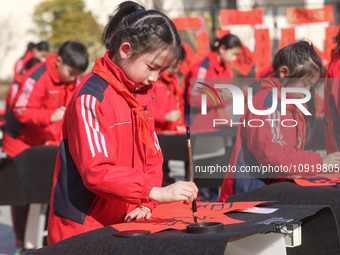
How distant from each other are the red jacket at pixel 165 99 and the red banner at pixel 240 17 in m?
4.30

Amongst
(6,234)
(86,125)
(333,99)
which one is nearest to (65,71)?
(6,234)

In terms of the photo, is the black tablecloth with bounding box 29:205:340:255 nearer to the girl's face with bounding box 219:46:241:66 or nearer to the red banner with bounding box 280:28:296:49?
the girl's face with bounding box 219:46:241:66

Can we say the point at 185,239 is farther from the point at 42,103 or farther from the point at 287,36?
the point at 287,36

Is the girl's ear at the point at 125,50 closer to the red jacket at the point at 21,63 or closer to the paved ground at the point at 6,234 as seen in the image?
the paved ground at the point at 6,234

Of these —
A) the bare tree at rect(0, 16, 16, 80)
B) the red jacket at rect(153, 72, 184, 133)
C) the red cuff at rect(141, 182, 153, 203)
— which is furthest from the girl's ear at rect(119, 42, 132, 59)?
the bare tree at rect(0, 16, 16, 80)

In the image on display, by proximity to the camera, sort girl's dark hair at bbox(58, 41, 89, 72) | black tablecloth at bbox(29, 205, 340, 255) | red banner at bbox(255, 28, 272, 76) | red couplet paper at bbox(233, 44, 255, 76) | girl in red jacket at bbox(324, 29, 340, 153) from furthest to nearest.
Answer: red banner at bbox(255, 28, 272, 76)
red couplet paper at bbox(233, 44, 255, 76)
girl's dark hair at bbox(58, 41, 89, 72)
girl in red jacket at bbox(324, 29, 340, 153)
black tablecloth at bbox(29, 205, 340, 255)

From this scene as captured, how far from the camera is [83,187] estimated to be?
6.00 ft

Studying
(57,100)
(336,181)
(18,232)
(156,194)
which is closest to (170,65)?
(156,194)

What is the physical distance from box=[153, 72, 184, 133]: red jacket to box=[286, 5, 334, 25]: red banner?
3903mm

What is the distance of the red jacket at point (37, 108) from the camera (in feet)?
13.5

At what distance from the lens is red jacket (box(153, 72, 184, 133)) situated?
5.63 meters

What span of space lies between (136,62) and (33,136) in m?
2.58

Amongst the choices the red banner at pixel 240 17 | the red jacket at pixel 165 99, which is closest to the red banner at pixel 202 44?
the red banner at pixel 240 17

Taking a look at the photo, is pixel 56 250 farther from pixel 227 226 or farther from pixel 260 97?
pixel 260 97
